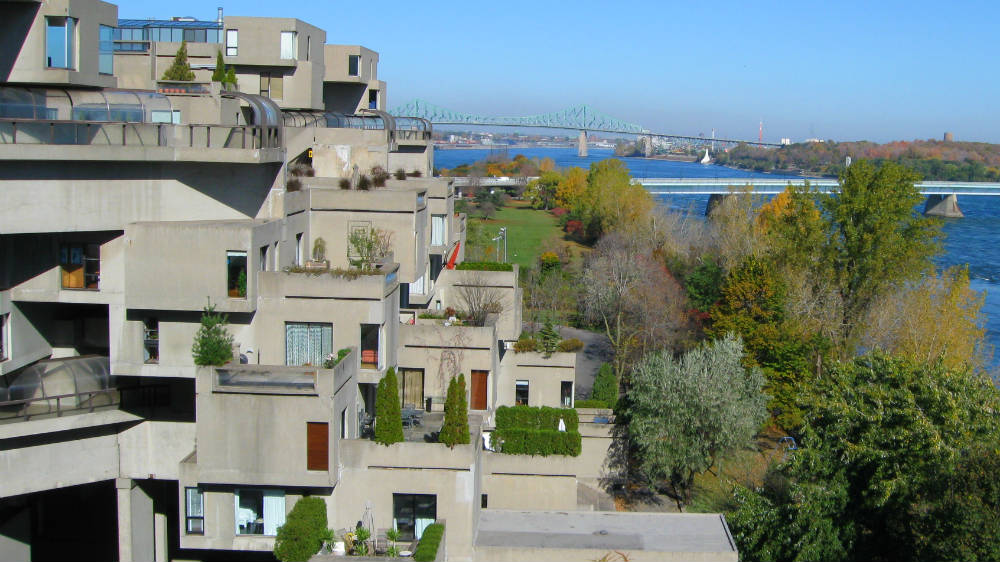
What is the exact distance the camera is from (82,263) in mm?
15602

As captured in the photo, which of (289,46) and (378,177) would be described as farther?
(289,46)

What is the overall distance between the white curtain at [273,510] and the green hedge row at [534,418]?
7066mm

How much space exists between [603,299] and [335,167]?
717 inches

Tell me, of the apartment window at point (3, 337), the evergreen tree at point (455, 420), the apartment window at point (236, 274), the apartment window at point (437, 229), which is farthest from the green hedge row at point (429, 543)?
the apartment window at point (437, 229)

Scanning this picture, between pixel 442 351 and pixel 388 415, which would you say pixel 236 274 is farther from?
pixel 442 351

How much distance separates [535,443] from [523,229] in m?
53.5

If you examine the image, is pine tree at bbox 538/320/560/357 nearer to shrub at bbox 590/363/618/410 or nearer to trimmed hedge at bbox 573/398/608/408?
trimmed hedge at bbox 573/398/608/408

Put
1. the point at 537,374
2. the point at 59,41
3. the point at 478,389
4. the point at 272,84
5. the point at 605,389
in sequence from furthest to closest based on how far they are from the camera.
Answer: the point at 605,389 < the point at 272,84 < the point at 537,374 < the point at 478,389 < the point at 59,41

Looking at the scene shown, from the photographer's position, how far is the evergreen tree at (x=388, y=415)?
14977mm

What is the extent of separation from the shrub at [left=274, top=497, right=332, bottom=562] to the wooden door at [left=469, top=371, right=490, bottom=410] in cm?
630

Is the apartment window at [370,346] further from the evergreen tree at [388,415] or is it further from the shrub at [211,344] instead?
the shrub at [211,344]

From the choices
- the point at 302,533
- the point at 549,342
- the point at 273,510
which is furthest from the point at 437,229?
the point at 302,533

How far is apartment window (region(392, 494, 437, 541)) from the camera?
596 inches

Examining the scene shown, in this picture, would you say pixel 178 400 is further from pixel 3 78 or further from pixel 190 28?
pixel 190 28
